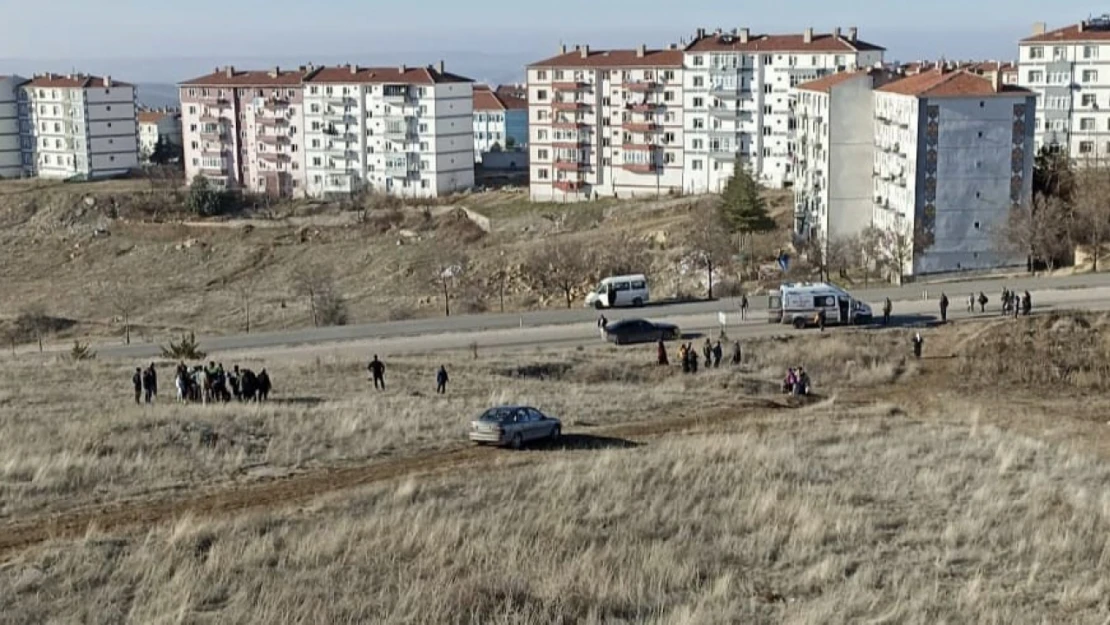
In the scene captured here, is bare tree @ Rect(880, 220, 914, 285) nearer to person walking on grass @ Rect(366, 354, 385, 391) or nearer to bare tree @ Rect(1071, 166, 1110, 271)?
bare tree @ Rect(1071, 166, 1110, 271)

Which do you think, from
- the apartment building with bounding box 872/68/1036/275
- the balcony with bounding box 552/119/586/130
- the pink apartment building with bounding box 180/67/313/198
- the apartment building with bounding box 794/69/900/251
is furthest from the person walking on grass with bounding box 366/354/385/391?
the pink apartment building with bounding box 180/67/313/198

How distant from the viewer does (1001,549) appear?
62.3ft

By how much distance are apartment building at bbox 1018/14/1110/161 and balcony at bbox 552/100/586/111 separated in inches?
1484

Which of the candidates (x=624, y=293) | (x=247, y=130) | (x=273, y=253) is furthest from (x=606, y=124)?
(x=624, y=293)

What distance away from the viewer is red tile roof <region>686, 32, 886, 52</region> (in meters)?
100

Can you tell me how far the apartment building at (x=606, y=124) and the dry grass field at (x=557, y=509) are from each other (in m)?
72.7

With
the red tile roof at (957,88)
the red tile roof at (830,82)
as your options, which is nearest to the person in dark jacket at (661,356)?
the red tile roof at (957,88)

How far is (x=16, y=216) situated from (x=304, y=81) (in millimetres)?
30981

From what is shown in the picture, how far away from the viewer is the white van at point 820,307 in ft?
163

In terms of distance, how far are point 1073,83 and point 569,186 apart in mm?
42629

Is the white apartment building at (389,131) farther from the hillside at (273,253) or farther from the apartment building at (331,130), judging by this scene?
the hillside at (273,253)

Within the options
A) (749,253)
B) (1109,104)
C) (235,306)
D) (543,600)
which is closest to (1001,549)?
(543,600)

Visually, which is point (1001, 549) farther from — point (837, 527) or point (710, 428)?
point (710, 428)

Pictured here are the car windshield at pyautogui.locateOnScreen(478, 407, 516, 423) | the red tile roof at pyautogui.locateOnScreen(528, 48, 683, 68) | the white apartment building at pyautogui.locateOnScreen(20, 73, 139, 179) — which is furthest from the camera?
the white apartment building at pyautogui.locateOnScreen(20, 73, 139, 179)
